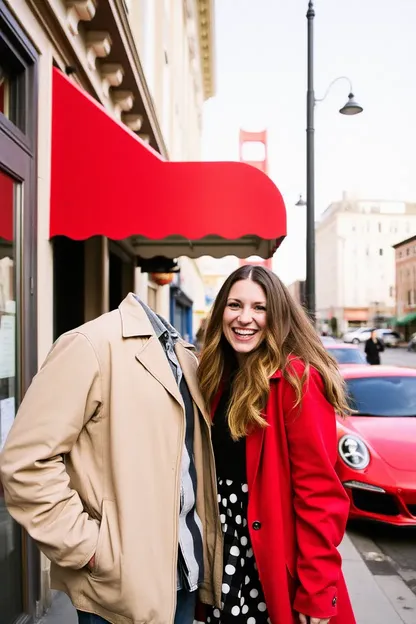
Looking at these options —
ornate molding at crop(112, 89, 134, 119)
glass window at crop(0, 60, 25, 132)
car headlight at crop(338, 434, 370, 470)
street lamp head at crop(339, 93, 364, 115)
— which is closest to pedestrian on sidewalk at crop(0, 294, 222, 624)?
glass window at crop(0, 60, 25, 132)

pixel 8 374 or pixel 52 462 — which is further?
pixel 8 374

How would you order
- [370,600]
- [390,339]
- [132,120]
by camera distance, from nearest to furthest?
[370,600] → [132,120] → [390,339]

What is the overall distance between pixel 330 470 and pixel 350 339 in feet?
177

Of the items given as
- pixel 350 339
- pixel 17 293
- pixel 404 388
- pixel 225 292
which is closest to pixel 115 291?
pixel 404 388

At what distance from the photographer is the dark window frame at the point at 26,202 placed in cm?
316

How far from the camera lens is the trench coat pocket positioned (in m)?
1.62

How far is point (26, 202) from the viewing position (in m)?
3.38

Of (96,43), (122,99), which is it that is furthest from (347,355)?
(96,43)

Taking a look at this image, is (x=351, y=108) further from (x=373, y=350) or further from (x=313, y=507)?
(x=313, y=507)

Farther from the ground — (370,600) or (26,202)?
(26,202)

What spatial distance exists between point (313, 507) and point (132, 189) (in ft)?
8.89

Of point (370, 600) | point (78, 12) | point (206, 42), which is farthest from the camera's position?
point (206, 42)

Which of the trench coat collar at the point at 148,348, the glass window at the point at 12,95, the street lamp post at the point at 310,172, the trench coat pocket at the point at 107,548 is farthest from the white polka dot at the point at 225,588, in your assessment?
the street lamp post at the point at 310,172

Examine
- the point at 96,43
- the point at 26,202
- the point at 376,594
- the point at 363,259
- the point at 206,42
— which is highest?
the point at 206,42
